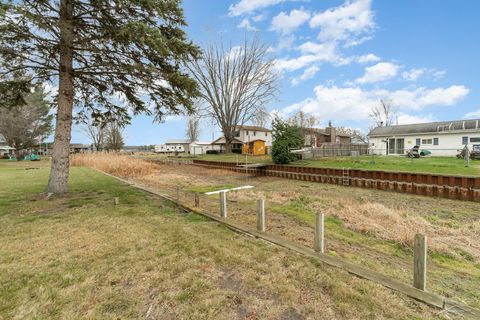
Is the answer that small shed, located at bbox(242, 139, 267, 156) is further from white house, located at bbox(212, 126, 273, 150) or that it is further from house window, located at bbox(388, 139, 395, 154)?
house window, located at bbox(388, 139, 395, 154)

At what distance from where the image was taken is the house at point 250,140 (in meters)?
41.9

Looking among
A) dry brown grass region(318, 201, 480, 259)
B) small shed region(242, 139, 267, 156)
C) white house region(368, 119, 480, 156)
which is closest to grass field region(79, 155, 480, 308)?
dry brown grass region(318, 201, 480, 259)

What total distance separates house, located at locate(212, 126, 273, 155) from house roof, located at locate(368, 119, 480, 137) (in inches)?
668

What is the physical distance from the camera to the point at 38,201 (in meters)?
7.69

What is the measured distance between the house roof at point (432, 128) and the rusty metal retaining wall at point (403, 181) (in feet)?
56.5

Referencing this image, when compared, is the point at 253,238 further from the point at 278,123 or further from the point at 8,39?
the point at 278,123

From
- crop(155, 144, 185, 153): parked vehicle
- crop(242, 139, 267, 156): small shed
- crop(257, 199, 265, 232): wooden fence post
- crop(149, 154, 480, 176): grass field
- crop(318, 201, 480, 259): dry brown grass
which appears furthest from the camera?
crop(155, 144, 185, 153): parked vehicle

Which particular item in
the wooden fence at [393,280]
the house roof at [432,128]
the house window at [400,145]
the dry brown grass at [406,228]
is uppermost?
the house roof at [432,128]

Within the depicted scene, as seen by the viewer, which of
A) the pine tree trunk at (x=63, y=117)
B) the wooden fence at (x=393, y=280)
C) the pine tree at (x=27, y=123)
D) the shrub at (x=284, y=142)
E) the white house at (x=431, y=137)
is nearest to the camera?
the wooden fence at (x=393, y=280)

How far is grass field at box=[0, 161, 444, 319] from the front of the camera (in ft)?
8.77

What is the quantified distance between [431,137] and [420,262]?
29.9 m

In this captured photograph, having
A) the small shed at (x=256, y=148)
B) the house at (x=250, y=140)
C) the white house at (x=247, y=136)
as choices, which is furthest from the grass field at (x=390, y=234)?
the white house at (x=247, y=136)

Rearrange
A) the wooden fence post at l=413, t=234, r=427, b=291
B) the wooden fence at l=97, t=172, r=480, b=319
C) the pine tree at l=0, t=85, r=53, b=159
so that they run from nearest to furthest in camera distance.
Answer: the wooden fence at l=97, t=172, r=480, b=319 < the wooden fence post at l=413, t=234, r=427, b=291 < the pine tree at l=0, t=85, r=53, b=159

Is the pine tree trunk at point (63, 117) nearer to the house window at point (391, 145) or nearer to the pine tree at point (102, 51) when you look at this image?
the pine tree at point (102, 51)
